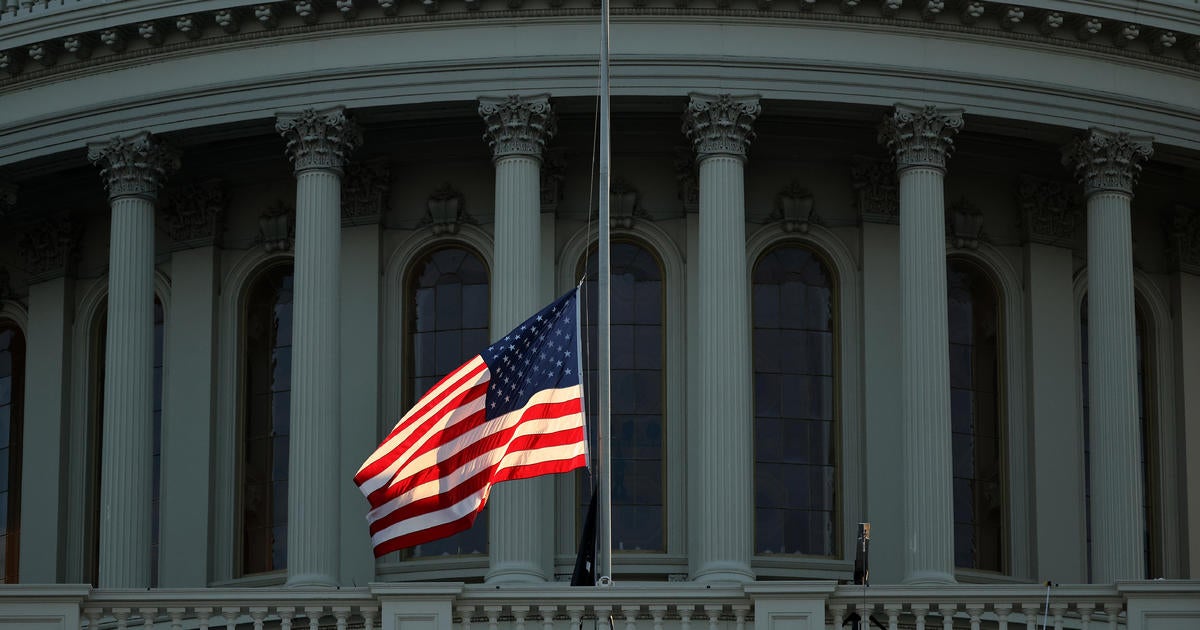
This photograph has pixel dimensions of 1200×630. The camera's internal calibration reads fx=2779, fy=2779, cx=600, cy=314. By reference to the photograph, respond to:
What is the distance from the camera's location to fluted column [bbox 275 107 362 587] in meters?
40.2

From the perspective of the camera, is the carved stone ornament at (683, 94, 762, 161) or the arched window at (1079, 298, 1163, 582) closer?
the carved stone ornament at (683, 94, 762, 161)

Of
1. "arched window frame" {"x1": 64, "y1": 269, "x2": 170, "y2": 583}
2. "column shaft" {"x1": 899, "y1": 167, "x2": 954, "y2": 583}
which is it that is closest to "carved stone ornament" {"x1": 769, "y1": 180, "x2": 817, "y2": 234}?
"column shaft" {"x1": 899, "y1": 167, "x2": 954, "y2": 583}

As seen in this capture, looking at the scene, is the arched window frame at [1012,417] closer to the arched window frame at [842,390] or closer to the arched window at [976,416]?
the arched window at [976,416]

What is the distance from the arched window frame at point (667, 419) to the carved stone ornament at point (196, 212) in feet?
19.0

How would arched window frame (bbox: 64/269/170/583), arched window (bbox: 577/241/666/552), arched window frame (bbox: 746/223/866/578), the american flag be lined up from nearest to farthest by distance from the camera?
1. the american flag
2. arched window frame (bbox: 746/223/866/578)
3. arched window (bbox: 577/241/666/552)
4. arched window frame (bbox: 64/269/170/583)

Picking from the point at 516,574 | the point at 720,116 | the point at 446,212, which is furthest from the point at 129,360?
the point at 720,116

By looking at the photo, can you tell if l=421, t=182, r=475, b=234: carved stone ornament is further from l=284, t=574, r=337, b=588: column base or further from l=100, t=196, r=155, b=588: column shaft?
l=284, t=574, r=337, b=588: column base

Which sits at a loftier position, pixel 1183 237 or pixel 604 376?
pixel 1183 237

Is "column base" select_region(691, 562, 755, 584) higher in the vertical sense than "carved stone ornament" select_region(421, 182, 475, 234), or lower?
lower

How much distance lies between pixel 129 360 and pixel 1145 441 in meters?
16.4

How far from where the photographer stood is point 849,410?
143ft

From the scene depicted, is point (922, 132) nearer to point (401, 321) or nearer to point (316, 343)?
point (401, 321)

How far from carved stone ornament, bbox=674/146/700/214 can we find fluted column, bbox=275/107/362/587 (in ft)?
16.9

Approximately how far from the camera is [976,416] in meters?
44.4
